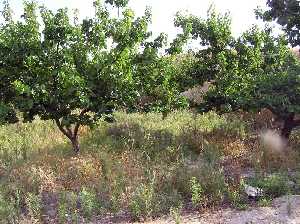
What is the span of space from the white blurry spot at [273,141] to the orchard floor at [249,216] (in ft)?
13.7

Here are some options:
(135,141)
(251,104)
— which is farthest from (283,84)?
(135,141)

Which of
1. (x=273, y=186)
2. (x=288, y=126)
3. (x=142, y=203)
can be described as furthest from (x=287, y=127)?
(x=142, y=203)

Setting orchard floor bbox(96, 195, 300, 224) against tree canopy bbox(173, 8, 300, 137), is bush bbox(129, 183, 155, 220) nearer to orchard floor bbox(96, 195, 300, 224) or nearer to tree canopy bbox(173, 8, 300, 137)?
orchard floor bbox(96, 195, 300, 224)

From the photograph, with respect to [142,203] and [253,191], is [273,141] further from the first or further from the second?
[142,203]

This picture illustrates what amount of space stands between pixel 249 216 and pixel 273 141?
5722 mm

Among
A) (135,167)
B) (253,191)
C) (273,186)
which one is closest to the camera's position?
(253,191)

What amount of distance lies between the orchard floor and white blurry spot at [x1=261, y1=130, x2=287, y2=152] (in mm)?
4171

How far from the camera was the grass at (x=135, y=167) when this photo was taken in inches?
408

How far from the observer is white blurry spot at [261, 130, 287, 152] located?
14242 millimetres

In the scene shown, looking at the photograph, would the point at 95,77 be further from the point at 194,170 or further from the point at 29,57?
the point at 194,170

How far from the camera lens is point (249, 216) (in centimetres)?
963

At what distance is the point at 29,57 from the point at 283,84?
7151 mm

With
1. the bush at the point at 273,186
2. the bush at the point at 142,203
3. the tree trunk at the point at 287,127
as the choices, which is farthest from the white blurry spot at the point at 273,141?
the bush at the point at 142,203

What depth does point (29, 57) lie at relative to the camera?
37.9 ft
